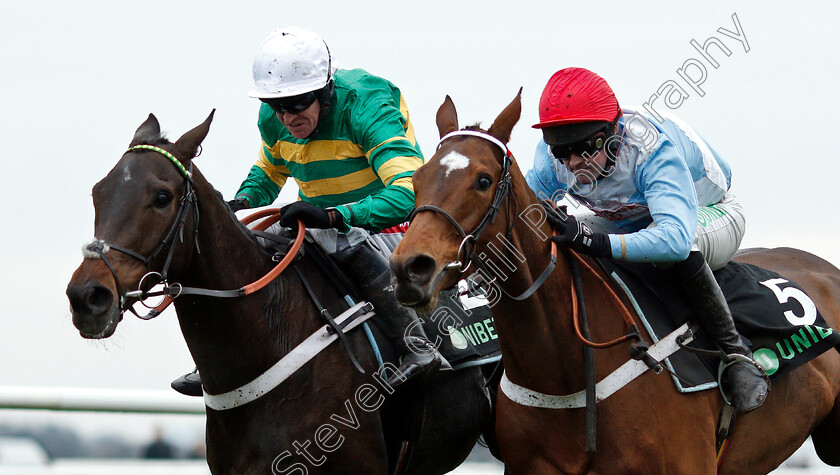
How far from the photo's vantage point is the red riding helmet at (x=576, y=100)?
3.90 meters

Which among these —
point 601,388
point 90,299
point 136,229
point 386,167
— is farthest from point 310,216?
point 601,388

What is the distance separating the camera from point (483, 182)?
3.46 m

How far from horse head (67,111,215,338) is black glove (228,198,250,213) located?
3.73 ft

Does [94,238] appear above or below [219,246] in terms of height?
above

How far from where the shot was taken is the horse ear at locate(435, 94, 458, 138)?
3.76 metres

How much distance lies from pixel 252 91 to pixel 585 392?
195cm

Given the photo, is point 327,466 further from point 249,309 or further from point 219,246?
point 219,246

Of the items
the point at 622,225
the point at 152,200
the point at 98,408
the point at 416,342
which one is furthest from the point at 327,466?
the point at 98,408

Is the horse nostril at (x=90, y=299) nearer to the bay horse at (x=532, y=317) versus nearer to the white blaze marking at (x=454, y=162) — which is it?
the bay horse at (x=532, y=317)

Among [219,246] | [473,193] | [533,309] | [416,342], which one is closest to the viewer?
[473,193]

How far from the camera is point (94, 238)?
3482 millimetres

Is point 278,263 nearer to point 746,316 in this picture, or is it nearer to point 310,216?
point 310,216

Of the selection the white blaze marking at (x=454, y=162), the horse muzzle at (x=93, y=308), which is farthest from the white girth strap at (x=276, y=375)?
the white blaze marking at (x=454, y=162)

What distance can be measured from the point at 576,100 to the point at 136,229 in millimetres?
1733
